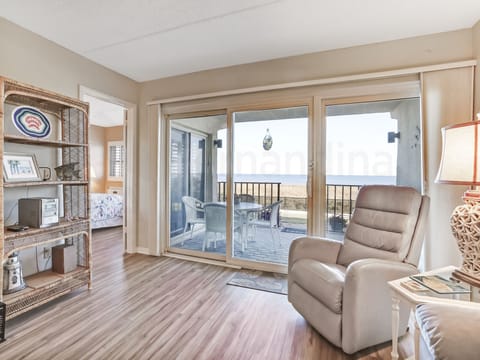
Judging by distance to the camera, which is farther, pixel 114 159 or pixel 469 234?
pixel 114 159

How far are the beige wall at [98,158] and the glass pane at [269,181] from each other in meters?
5.23

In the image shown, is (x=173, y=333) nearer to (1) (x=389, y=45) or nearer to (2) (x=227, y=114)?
(2) (x=227, y=114)

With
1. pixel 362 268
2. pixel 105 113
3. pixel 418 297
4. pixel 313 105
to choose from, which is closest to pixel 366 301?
pixel 362 268

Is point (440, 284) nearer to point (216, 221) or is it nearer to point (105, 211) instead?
point (216, 221)

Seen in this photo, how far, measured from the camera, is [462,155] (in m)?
1.24

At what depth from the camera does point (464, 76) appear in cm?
211

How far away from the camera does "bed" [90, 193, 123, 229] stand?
4680mm

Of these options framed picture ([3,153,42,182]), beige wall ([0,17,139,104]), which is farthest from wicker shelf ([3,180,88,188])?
beige wall ([0,17,139,104])

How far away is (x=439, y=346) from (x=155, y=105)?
139 inches

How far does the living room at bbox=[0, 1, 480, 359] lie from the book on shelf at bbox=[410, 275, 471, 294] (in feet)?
1.89

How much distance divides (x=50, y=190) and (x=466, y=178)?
328 centimetres

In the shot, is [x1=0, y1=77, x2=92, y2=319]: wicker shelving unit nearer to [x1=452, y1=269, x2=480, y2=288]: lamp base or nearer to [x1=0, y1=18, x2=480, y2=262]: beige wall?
[x1=0, y1=18, x2=480, y2=262]: beige wall

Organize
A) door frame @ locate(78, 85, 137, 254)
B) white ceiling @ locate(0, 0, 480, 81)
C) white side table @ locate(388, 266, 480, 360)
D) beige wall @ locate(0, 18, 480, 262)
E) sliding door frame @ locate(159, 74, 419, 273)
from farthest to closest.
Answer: door frame @ locate(78, 85, 137, 254), sliding door frame @ locate(159, 74, 419, 273), beige wall @ locate(0, 18, 480, 262), white ceiling @ locate(0, 0, 480, 81), white side table @ locate(388, 266, 480, 360)

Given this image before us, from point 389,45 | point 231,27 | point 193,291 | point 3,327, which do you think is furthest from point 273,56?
point 3,327
